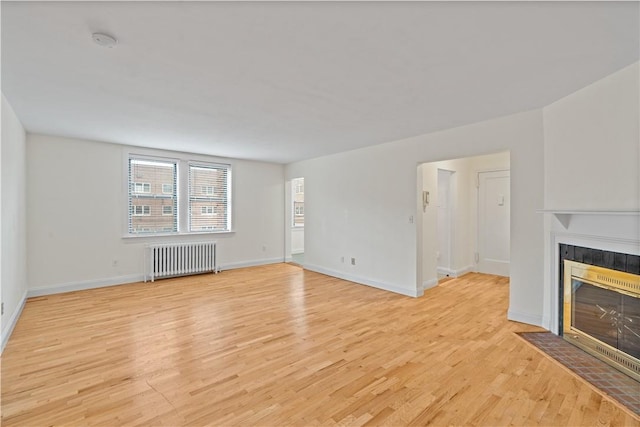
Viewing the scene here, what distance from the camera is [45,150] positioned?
4.57m

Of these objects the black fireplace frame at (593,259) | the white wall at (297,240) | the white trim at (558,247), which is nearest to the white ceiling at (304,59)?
the white trim at (558,247)

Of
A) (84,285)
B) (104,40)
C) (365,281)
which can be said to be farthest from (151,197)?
(365,281)

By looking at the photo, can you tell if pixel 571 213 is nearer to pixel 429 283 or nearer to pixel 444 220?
pixel 429 283

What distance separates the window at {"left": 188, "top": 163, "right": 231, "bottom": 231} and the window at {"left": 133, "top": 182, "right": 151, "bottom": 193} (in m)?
0.76

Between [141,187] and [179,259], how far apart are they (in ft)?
5.05

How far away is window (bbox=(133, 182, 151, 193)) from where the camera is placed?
17.9 ft

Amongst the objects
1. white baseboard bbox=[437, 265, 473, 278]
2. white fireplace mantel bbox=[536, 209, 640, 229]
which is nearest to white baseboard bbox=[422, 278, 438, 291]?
white baseboard bbox=[437, 265, 473, 278]

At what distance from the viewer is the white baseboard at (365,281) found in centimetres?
452

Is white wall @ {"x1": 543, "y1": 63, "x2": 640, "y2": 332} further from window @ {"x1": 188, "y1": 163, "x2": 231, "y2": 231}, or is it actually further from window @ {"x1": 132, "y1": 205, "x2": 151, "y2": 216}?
window @ {"x1": 132, "y1": 205, "x2": 151, "y2": 216}

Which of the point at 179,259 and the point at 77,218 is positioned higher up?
the point at 77,218

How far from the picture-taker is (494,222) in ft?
18.5

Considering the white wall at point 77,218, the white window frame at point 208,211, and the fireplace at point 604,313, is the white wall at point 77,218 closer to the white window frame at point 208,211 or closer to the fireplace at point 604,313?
the white window frame at point 208,211

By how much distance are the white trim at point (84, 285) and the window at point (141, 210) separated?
115 centimetres

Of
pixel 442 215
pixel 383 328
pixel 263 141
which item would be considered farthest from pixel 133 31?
pixel 442 215
